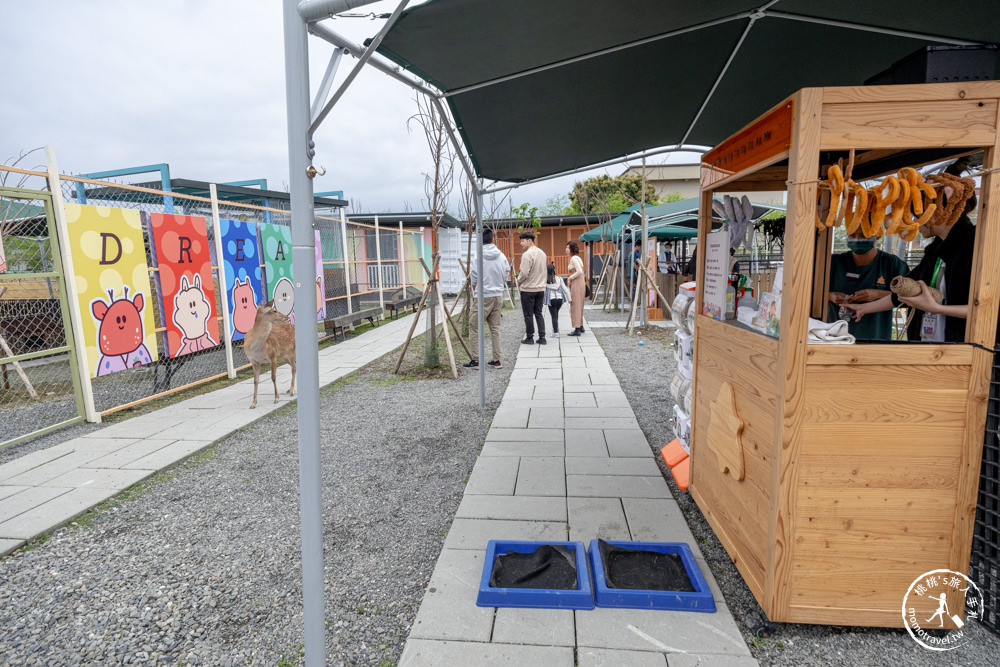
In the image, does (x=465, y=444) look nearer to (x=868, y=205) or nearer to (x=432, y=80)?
(x=432, y=80)

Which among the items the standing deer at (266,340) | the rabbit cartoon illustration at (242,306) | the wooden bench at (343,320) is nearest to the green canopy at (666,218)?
the wooden bench at (343,320)

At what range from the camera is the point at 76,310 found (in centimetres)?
458

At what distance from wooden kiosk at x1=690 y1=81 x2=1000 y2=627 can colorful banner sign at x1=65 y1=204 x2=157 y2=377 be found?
5.56 meters

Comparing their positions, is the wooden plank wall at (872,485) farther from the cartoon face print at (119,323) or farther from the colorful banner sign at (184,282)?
the colorful banner sign at (184,282)

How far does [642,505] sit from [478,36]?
8.97 ft

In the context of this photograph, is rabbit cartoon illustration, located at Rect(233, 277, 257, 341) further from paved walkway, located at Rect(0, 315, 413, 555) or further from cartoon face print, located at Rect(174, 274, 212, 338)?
paved walkway, located at Rect(0, 315, 413, 555)

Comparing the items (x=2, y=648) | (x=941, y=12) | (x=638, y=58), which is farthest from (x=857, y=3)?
(x=2, y=648)

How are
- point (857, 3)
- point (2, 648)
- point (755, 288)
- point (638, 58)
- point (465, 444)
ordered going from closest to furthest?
point (2, 648)
point (857, 3)
point (755, 288)
point (638, 58)
point (465, 444)

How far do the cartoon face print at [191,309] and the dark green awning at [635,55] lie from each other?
3.99m

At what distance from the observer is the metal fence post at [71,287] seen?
14.3 feet

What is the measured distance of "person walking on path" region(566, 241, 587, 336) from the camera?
942 cm

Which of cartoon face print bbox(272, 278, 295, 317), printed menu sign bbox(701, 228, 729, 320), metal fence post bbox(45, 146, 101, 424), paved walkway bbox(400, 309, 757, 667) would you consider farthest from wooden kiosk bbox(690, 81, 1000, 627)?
metal fence post bbox(45, 146, 101, 424)

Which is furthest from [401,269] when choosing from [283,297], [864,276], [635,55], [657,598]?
[657,598]

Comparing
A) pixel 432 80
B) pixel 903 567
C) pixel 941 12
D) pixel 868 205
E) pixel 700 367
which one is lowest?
pixel 903 567
